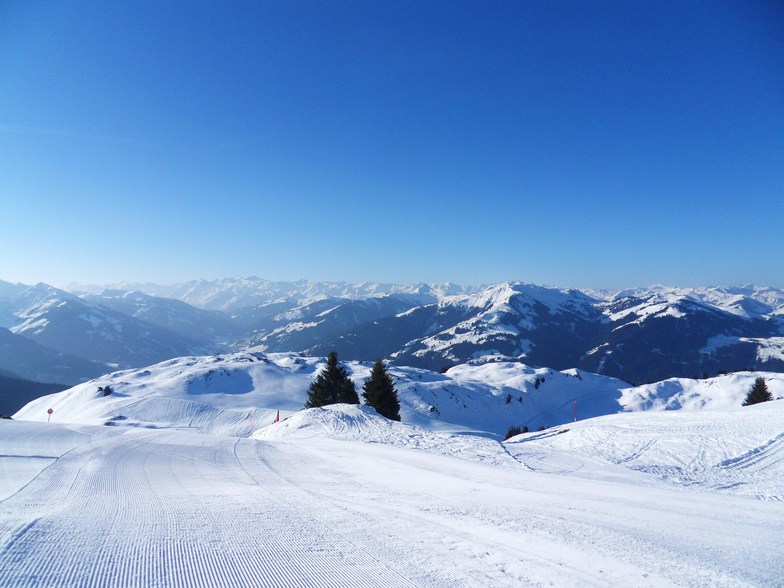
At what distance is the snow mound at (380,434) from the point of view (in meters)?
14.1

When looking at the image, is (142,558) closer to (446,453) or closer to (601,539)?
(601,539)

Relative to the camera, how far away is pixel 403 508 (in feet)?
21.6

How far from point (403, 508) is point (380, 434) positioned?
1206 cm

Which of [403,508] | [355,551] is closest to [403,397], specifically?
[403,508]

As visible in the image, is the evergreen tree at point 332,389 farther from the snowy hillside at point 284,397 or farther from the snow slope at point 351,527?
the snow slope at point 351,527

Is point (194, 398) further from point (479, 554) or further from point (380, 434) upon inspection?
point (479, 554)

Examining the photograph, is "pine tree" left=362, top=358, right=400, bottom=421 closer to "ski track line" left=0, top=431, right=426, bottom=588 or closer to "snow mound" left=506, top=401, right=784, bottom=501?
"snow mound" left=506, top=401, right=784, bottom=501

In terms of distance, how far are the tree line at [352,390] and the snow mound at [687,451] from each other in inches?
740

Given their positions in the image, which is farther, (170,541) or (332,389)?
(332,389)

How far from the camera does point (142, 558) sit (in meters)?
3.86

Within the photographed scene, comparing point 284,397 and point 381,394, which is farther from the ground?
point 381,394

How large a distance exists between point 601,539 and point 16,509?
7.49m

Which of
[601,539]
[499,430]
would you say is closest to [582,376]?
[499,430]

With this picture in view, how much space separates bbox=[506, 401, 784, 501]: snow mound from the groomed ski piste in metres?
0.08
